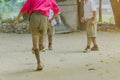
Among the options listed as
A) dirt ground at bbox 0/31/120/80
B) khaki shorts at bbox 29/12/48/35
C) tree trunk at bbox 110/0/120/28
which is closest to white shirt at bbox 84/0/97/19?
dirt ground at bbox 0/31/120/80

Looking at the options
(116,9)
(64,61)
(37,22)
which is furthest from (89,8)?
(116,9)

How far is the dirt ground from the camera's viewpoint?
325 inches

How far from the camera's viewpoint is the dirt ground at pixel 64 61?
826 centimetres

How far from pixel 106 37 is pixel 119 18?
326cm

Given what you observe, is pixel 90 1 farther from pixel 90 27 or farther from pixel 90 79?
pixel 90 79

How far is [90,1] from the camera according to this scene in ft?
37.7

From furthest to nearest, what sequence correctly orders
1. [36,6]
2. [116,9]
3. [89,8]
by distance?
[116,9], [89,8], [36,6]

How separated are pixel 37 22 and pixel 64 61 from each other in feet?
5.39

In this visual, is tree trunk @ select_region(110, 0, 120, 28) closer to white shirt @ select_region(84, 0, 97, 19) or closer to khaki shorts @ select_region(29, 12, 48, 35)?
white shirt @ select_region(84, 0, 97, 19)

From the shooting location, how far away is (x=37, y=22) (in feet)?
28.8

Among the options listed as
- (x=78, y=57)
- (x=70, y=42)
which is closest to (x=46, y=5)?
(x=78, y=57)

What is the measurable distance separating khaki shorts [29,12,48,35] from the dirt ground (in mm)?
860

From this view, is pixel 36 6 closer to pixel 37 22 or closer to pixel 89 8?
pixel 37 22

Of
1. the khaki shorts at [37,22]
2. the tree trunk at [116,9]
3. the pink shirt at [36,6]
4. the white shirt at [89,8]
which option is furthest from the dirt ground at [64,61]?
the tree trunk at [116,9]
